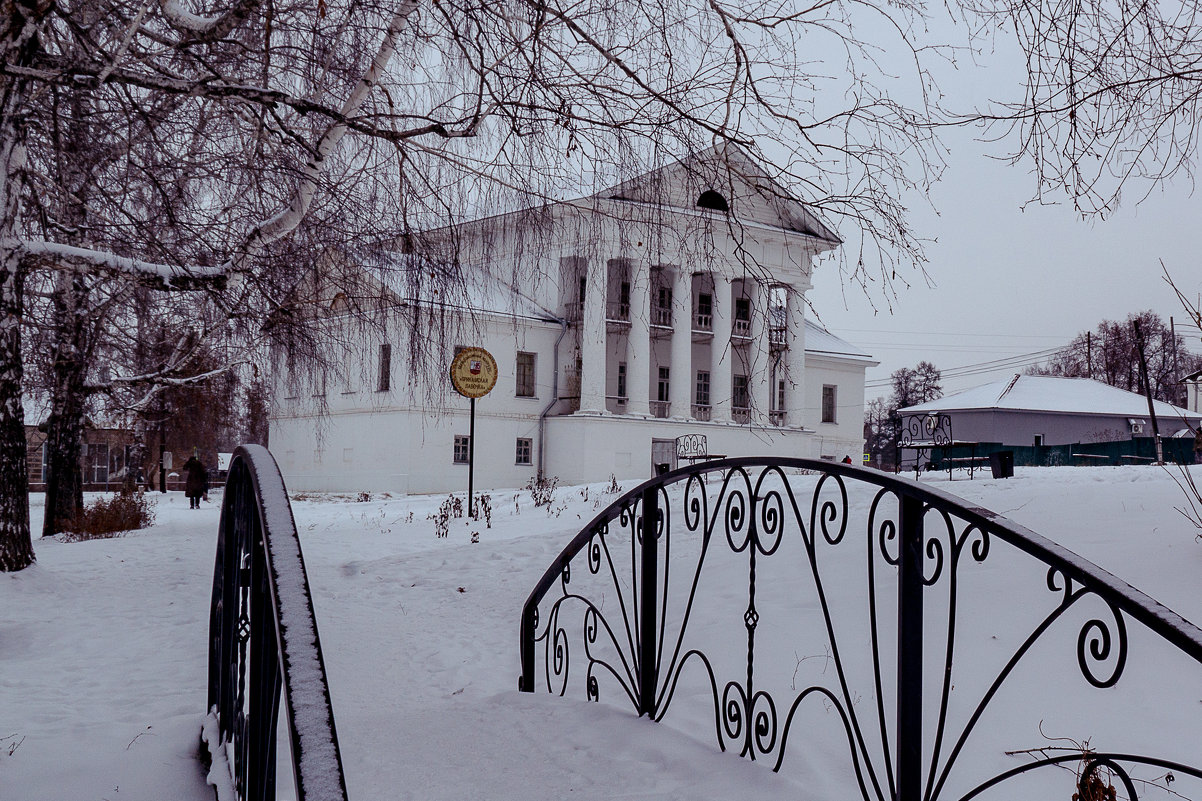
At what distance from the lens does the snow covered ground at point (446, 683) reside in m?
3.44

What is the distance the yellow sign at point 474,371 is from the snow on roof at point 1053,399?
35004mm

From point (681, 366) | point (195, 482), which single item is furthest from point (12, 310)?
point (681, 366)

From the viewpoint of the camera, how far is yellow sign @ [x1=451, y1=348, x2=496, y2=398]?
49.4 ft

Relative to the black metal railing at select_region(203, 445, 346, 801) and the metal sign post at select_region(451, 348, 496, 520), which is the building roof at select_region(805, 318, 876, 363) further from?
the black metal railing at select_region(203, 445, 346, 801)

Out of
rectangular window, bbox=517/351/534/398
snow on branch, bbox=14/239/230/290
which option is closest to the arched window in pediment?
snow on branch, bbox=14/239/230/290

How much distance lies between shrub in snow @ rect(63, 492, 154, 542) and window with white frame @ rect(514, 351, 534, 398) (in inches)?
623

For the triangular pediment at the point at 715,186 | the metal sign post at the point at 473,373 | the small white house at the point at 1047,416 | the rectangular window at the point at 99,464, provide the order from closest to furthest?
1. the triangular pediment at the point at 715,186
2. the metal sign post at the point at 473,373
3. the small white house at the point at 1047,416
4. the rectangular window at the point at 99,464

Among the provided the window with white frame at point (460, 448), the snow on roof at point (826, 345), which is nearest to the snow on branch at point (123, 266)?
the window with white frame at point (460, 448)

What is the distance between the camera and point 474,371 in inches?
614

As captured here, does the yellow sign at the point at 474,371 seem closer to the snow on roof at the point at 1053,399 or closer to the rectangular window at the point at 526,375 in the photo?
the rectangular window at the point at 526,375

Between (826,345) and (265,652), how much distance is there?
38.2 metres

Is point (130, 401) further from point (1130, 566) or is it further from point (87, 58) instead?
point (1130, 566)

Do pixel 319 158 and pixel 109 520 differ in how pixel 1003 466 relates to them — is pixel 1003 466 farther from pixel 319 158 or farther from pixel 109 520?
pixel 109 520

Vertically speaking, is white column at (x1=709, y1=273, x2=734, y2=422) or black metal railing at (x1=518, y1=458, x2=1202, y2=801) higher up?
white column at (x1=709, y1=273, x2=734, y2=422)
